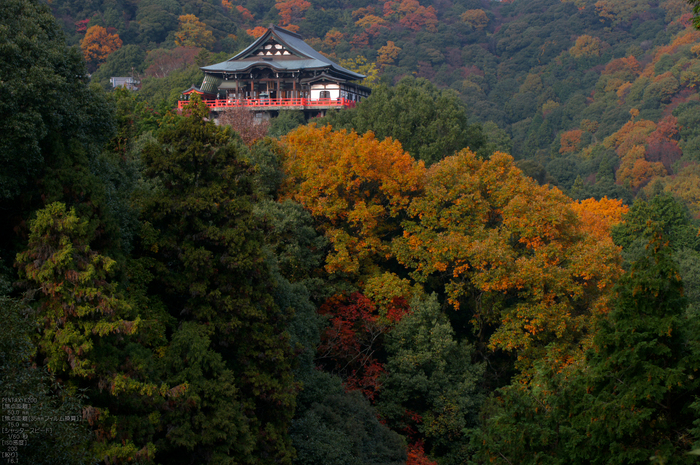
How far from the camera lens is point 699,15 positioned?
8.90 metres

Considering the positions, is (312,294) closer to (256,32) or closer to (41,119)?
(41,119)

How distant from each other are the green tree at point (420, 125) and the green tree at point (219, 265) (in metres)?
16.7

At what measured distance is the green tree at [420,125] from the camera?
3152 cm

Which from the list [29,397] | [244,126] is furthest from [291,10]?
[29,397]

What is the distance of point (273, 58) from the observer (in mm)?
45312

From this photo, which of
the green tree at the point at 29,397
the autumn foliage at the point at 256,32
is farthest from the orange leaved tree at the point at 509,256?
the autumn foliage at the point at 256,32

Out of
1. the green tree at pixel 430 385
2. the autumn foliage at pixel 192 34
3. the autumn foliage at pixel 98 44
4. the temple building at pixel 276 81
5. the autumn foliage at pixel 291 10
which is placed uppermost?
the autumn foliage at pixel 291 10

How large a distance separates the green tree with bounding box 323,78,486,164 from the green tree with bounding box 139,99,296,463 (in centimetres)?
1670

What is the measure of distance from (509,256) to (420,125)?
1278 cm

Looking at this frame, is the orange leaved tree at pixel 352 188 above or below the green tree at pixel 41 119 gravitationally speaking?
below

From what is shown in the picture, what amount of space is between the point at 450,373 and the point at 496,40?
92687mm

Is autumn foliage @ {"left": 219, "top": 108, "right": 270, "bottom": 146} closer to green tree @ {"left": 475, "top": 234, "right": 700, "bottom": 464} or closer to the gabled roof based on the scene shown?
the gabled roof

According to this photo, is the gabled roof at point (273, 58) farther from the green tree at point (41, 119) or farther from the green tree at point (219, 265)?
the green tree at point (41, 119)

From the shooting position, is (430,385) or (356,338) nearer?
(430,385)
